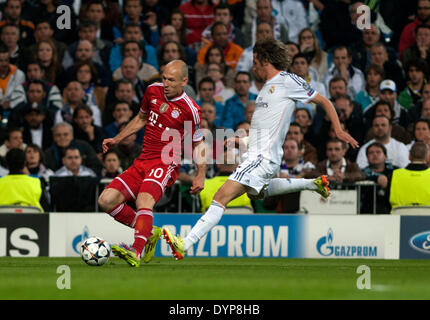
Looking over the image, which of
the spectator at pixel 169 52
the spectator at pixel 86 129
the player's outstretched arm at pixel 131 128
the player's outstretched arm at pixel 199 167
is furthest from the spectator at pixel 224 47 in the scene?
the player's outstretched arm at pixel 199 167

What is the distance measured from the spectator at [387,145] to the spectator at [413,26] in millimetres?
2899

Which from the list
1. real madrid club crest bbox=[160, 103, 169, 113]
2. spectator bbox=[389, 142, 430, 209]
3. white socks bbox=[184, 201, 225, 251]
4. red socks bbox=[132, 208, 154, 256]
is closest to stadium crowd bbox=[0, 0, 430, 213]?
spectator bbox=[389, 142, 430, 209]

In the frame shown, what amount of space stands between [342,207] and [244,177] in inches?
172

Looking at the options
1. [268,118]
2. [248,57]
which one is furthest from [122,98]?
[268,118]

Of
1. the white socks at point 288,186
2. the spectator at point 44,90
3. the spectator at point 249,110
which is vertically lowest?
the white socks at point 288,186

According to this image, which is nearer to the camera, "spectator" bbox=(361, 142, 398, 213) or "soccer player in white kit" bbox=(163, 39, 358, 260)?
"soccer player in white kit" bbox=(163, 39, 358, 260)

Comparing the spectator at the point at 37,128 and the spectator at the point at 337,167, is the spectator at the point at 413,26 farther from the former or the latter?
the spectator at the point at 37,128

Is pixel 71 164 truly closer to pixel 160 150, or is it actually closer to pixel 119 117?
pixel 119 117

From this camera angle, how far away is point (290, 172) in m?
13.7

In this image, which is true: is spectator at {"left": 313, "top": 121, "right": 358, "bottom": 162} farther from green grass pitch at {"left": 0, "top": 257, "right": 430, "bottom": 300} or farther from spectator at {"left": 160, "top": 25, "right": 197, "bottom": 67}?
green grass pitch at {"left": 0, "top": 257, "right": 430, "bottom": 300}

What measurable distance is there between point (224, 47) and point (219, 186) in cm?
440

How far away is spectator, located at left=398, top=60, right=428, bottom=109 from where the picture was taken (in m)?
15.7

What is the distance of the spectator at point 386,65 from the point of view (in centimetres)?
1606

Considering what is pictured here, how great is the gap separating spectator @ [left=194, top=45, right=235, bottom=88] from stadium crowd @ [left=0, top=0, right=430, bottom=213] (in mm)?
25
